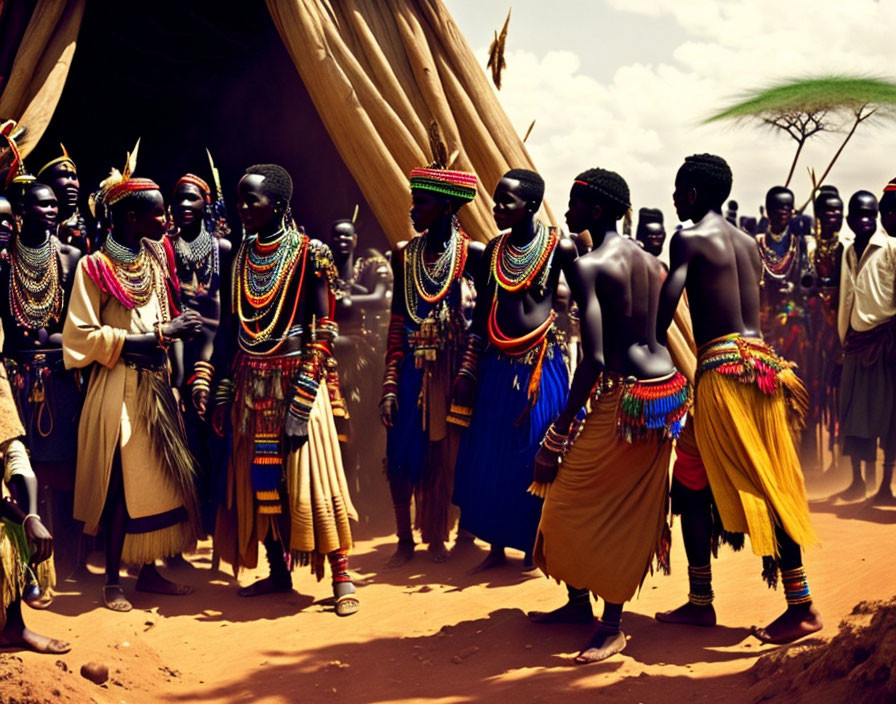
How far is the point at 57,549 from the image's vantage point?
19.8 feet

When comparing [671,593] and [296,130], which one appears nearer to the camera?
[671,593]

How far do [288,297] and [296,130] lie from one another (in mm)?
4387

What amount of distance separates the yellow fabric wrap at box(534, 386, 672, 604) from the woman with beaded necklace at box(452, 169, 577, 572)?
38.8 inches

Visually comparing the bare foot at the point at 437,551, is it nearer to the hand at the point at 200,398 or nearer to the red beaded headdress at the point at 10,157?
the hand at the point at 200,398

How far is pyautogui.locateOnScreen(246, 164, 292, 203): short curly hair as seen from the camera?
5.27 m

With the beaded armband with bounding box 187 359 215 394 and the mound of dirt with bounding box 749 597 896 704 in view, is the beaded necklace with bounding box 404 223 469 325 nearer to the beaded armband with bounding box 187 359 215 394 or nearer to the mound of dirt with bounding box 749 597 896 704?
the beaded armband with bounding box 187 359 215 394

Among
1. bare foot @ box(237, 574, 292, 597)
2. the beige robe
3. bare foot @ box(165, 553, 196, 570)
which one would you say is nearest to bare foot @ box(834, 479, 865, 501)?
bare foot @ box(237, 574, 292, 597)

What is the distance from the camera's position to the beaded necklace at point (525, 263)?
5453mm

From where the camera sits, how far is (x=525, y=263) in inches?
215

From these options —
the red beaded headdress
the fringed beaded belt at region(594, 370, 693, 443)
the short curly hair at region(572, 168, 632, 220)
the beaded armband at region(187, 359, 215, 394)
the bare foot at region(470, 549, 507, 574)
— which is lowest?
the bare foot at region(470, 549, 507, 574)

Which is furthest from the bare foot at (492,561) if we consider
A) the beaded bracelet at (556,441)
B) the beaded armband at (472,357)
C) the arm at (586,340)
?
the arm at (586,340)

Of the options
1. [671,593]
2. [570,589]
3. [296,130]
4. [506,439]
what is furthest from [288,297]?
[296,130]

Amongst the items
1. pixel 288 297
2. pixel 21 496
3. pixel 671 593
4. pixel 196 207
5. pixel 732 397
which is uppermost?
pixel 196 207

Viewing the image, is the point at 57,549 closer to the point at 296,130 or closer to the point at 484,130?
the point at 484,130
